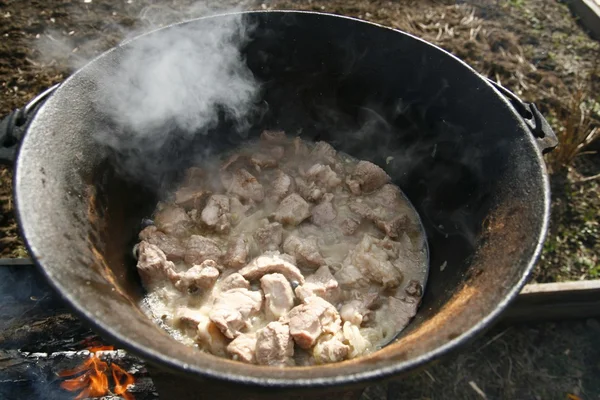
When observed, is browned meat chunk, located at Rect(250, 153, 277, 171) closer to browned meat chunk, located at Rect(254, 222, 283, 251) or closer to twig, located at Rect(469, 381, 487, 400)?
browned meat chunk, located at Rect(254, 222, 283, 251)

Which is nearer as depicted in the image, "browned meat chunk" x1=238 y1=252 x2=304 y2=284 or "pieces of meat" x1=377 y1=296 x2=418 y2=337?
"pieces of meat" x1=377 y1=296 x2=418 y2=337

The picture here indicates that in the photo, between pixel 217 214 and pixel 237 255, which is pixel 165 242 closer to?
pixel 217 214

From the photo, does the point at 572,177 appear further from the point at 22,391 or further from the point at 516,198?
the point at 22,391

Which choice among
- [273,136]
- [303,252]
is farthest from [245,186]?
[303,252]

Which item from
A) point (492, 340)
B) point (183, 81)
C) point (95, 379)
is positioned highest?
point (183, 81)

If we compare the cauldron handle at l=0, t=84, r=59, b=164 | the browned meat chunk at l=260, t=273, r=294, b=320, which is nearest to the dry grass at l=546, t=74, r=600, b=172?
the browned meat chunk at l=260, t=273, r=294, b=320

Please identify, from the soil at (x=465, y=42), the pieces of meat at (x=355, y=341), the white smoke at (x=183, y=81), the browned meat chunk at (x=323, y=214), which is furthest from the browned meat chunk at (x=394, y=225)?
the soil at (x=465, y=42)
